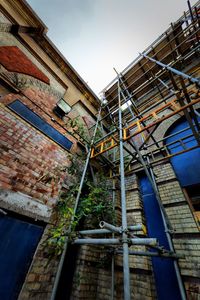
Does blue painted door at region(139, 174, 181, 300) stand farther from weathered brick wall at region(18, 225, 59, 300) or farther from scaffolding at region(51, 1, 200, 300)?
weathered brick wall at region(18, 225, 59, 300)

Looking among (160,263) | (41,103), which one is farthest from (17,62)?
(160,263)

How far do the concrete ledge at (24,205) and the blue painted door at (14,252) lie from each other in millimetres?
178

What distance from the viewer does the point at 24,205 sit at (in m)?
2.99

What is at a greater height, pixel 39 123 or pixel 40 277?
pixel 39 123

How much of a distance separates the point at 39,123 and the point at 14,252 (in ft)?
10.4

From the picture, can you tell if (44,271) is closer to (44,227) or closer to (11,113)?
(44,227)

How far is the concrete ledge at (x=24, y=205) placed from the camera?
108 inches

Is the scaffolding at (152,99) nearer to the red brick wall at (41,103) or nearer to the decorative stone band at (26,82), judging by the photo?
the red brick wall at (41,103)

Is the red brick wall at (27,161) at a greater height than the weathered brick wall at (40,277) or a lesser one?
greater

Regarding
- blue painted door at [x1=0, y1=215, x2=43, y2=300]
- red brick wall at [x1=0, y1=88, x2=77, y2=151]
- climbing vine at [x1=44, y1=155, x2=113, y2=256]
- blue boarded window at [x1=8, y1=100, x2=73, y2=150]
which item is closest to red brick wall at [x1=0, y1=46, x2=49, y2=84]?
red brick wall at [x1=0, y1=88, x2=77, y2=151]

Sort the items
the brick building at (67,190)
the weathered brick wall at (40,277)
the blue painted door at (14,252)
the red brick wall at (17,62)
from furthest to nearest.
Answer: the red brick wall at (17,62) → the brick building at (67,190) → the weathered brick wall at (40,277) → the blue painted door at (14,252)

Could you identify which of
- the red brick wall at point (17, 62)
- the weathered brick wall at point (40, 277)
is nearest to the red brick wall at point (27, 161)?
the weathered brick wall at point (40, 277)

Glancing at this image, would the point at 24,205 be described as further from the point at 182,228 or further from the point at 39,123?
the point at 182,228

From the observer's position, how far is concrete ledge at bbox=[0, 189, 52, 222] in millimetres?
2754
